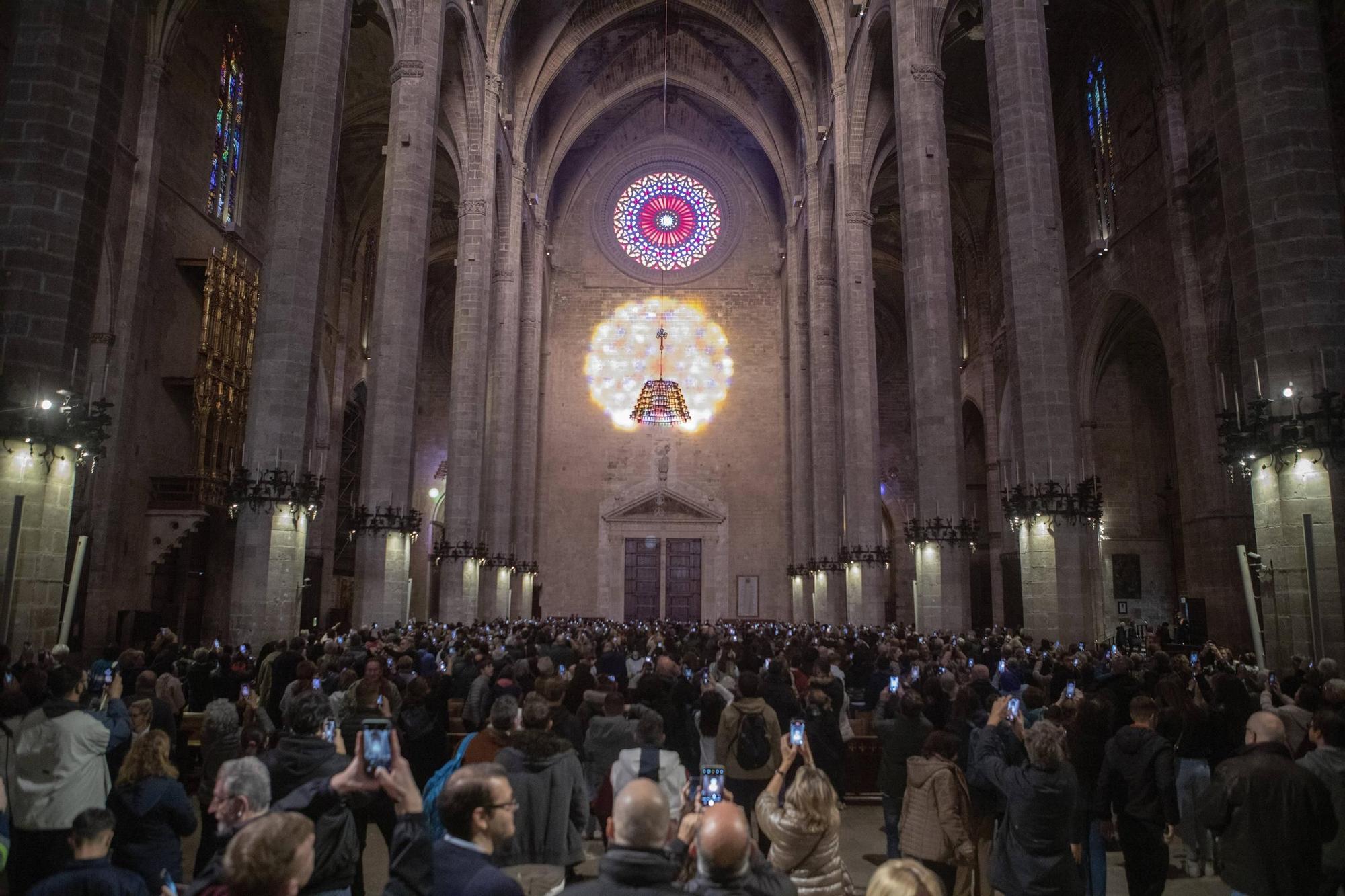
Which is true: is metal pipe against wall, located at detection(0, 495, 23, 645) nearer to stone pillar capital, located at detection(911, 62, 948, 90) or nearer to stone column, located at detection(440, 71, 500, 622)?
stone column, located at detection(440, 71, 500, 622)

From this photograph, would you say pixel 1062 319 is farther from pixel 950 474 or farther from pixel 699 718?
pixel 699 718

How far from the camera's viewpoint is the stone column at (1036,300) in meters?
12.8

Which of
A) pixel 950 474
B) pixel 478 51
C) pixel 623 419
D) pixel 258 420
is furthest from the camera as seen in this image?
pixel 623 419

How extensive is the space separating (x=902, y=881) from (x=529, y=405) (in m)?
31.8

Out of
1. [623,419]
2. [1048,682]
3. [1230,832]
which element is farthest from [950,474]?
[623,419]

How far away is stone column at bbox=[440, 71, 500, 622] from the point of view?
74.9 ft

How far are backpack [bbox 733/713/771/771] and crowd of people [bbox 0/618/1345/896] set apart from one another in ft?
0.05

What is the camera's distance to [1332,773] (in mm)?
4484

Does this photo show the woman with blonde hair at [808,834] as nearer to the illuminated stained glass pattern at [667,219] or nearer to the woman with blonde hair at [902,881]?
the woman with blonde hair at [902,881]

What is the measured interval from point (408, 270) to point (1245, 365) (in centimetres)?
1420

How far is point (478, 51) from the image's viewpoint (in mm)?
25328

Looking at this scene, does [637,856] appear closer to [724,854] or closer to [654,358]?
[724,854]

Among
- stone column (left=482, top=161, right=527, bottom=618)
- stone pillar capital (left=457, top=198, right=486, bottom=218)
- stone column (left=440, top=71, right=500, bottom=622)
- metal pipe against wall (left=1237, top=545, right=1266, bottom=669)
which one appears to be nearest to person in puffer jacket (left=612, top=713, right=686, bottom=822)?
metal pipe against wall (left=1237, top=545, right=1266, bottom=669)

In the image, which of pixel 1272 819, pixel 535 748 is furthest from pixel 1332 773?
pixel 535 748
